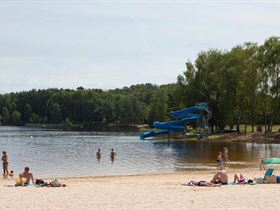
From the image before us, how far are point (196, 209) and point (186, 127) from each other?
71957 mm

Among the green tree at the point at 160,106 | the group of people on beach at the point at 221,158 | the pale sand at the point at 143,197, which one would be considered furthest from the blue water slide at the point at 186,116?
the pale sand at the point at 143,197

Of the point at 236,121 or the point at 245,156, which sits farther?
the point at 236,121

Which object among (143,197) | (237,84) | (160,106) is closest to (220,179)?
(143,197)

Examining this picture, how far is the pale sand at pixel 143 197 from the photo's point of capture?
1725 centimetres

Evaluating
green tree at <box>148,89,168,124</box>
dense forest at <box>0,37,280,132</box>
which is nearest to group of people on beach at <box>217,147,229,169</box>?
dense forest at <box>0,37,280,132</box>

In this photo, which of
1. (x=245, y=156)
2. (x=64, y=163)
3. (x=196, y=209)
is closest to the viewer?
(x=196, y=209)

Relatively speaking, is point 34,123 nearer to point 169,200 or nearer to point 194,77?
point 194,77

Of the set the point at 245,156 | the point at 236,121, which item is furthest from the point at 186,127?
the point at 245,156

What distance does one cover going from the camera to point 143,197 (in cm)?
1933

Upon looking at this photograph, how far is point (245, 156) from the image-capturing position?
1831 inches

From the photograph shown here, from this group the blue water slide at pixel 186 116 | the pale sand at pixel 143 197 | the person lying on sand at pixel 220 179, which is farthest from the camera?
the blue water slide at pixel 186 116

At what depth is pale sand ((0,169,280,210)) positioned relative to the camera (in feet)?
56.6

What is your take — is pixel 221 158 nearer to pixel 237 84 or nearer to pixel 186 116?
pixel 237 84

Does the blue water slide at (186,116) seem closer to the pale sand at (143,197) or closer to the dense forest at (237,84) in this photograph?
the dense forest at (237,84)
